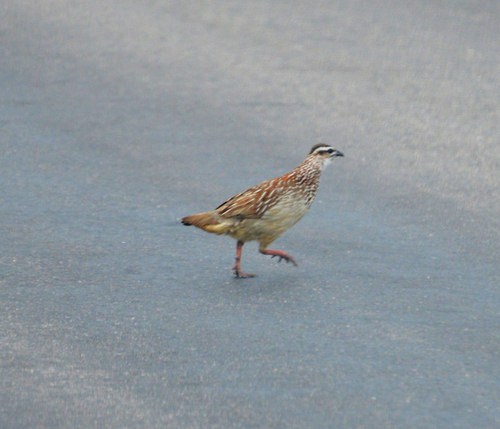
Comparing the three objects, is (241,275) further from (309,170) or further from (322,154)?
(322,154)

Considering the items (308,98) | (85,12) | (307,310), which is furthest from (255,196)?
(85,12)

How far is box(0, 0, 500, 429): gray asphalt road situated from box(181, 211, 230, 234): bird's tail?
0.26 meters

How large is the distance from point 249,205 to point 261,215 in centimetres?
9

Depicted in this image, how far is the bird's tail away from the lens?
7.79 m

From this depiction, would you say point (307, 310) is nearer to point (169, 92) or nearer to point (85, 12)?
point (169, 92)

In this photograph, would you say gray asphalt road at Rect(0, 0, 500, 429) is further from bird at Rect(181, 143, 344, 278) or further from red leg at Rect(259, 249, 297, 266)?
bird at Rect(181, 143, 344, 278)

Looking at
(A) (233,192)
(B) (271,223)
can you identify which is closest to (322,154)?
(B) (271,223)

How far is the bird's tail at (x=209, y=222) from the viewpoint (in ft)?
25.6

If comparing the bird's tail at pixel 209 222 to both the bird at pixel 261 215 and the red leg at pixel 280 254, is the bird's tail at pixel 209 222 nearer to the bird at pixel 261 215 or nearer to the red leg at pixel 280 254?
the bird at pixel 261 215

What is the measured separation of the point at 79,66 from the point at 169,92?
106 cm

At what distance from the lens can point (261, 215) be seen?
25.5 ft

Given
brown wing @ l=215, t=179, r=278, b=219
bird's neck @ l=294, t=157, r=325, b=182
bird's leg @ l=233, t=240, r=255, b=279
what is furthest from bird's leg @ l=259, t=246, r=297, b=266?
bird's neck @ l=294, t=157, r=325, b=182

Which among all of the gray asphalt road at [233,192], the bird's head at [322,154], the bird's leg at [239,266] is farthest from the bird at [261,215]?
the bird's head at [322,154]

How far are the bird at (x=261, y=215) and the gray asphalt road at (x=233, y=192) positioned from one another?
8.0 inches
